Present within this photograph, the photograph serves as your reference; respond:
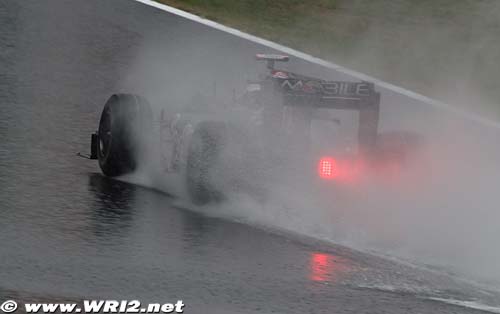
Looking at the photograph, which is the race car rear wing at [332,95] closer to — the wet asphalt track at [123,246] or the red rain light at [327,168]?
the red rain light at [327,168]

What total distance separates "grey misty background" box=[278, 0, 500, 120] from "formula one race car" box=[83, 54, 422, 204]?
18.3 ft

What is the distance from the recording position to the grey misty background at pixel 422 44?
17.6 m

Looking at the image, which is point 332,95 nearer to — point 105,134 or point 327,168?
point 327,168

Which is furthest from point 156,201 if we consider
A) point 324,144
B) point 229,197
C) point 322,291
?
point 322,291

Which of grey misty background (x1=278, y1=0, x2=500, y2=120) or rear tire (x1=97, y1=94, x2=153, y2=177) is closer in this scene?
rear tire (x1=97, y1=94, x2=153, y2=177)

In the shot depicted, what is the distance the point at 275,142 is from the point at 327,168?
594 mm

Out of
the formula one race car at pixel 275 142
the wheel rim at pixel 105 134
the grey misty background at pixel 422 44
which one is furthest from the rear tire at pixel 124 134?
the grey misty background at pixel 422 44

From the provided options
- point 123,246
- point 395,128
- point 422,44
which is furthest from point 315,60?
point 123,246

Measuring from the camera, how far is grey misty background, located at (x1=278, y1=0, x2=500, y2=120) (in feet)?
57.8

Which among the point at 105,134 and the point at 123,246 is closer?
the point at 123,246

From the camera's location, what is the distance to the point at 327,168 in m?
10.8

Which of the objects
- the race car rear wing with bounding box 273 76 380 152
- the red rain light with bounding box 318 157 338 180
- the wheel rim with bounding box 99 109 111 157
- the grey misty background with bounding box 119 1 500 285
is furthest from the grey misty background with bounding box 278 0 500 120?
the red rain light with bounding box 318 157 338 180

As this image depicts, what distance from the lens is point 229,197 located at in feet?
37.1

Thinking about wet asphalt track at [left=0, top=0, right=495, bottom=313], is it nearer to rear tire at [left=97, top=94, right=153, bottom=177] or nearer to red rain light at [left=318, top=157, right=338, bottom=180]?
rear tire at [left=97, top=94, right=153, bottom=177]
